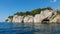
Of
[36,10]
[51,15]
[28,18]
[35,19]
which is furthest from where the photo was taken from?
[36,10]

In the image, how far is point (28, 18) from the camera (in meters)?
156

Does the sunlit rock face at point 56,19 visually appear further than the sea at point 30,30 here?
Yes

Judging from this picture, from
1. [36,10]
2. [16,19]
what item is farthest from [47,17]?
[16,19]

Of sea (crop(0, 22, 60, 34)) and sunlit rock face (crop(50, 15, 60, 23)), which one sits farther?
sunlit rock face (crop(50, 15, 60, 23))

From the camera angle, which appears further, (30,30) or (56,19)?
(56,19)

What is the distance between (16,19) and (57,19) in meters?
69.4

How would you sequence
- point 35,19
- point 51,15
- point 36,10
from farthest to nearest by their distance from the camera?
1. point 36,10
2. point 35,19
3. point 51,15

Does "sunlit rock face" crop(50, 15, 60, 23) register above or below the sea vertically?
above

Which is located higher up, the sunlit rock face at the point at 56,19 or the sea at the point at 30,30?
the sunlit rock face at the point at 56,19

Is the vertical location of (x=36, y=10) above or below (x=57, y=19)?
above

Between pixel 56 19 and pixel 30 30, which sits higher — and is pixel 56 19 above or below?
above

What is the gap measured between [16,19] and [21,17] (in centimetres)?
1058

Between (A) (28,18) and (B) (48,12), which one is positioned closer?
(B) (48,12)

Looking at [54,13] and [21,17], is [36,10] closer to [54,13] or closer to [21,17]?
[21,17]
